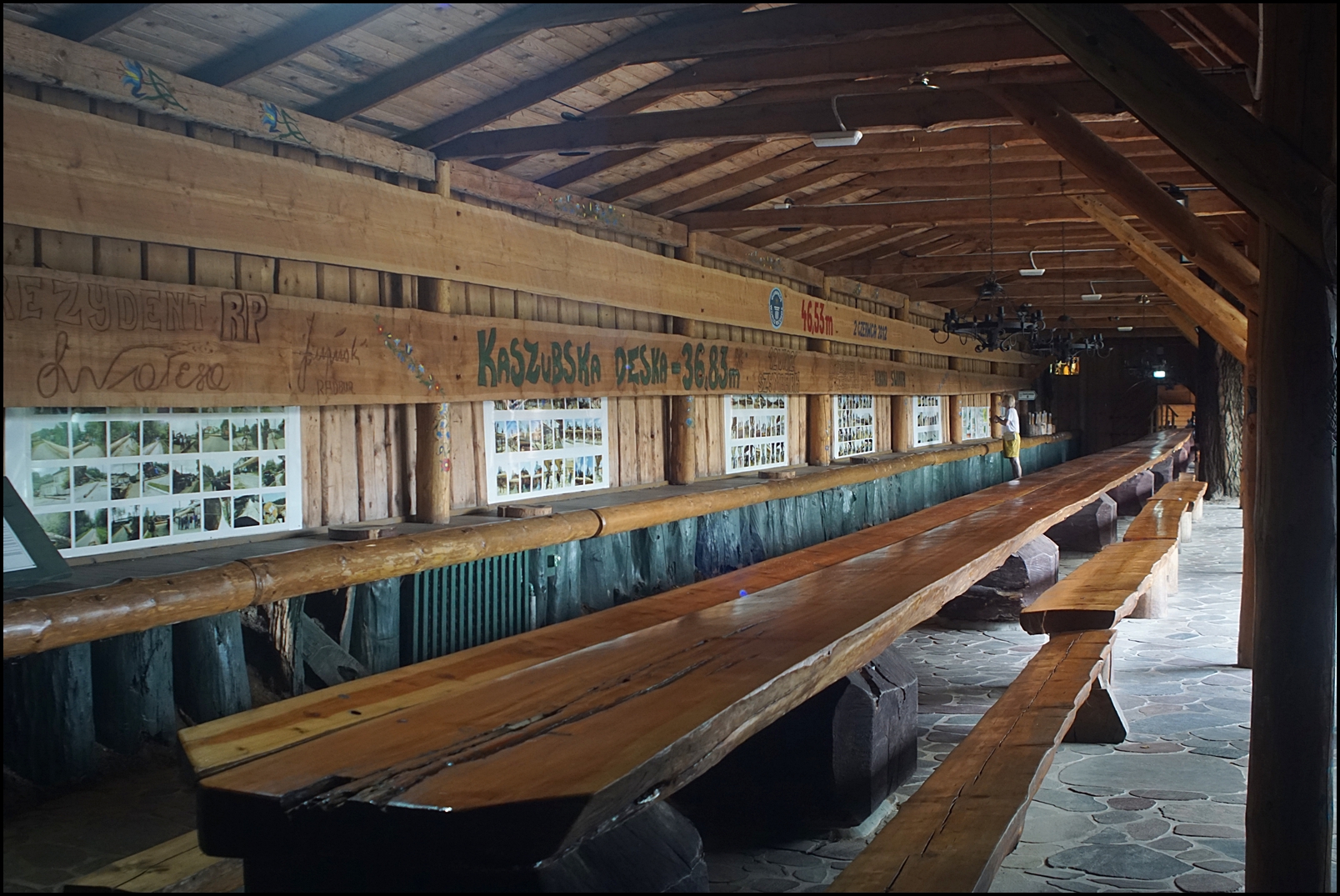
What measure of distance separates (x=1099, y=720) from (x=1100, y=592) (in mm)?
893

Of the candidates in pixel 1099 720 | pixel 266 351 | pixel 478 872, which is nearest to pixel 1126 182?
pixel 1099 720

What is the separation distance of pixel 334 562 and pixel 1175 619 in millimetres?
7567

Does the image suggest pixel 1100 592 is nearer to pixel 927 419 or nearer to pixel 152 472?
pixel 152 472

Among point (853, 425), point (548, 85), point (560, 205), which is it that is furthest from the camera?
point (853, 425)

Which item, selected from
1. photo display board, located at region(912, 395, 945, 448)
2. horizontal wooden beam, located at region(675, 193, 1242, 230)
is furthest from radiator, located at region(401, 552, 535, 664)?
photo display board, located at region(912, 395, 945, 448)

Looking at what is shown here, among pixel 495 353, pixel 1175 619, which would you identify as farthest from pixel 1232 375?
pixel 495 353

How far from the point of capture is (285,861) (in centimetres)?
257

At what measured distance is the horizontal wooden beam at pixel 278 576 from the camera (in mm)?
3723

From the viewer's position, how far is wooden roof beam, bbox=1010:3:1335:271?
3.30m

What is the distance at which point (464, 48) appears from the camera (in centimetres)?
539

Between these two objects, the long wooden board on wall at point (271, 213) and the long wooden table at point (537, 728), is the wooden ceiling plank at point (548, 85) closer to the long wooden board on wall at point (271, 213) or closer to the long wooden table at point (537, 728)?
the long wooden board on wall at point (271, 213)

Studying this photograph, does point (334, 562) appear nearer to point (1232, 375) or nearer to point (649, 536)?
point (649, 536)

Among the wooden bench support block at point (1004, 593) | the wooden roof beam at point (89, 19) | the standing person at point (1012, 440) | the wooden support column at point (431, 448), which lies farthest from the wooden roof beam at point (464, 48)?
the standing person at point (1012, 440)

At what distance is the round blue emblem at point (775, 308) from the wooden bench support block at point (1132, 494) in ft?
33.1
